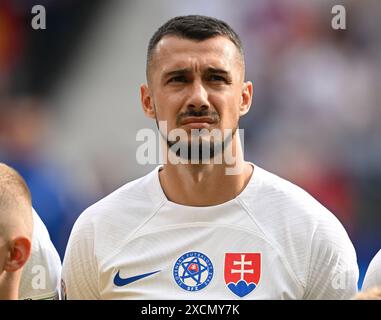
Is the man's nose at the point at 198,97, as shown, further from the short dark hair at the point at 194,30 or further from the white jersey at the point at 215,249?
the white jersey at the point at 215,249

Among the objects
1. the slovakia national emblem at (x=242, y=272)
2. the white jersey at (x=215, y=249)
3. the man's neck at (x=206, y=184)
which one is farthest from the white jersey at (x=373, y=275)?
the man's neck at (x=206, y=184)

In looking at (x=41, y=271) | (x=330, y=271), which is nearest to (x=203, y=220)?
(x=330, y=271)

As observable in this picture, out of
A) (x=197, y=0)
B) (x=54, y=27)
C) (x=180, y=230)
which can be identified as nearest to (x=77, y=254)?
(x=180, y=230)

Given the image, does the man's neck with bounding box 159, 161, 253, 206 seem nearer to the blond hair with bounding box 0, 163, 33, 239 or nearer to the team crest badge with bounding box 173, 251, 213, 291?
the team crest badge with bounding box 173, 251, 213, 291

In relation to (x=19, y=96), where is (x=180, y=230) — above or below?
below

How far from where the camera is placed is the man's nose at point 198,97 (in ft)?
5.47

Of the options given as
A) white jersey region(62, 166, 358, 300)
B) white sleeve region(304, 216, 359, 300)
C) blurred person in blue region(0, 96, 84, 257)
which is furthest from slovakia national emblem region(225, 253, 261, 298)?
blurred person in blue region(0, 96, 84, 257)

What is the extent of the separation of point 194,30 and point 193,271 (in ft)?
2.16

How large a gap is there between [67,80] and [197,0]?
47 centimetres

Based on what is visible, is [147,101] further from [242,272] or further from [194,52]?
[242,272]

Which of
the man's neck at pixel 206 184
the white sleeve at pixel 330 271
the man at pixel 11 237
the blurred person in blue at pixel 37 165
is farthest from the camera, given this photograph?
the blurred person in blue at pixel 37 165

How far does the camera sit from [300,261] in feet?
5.42

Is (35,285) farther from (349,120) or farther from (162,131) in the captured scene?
(349,120)

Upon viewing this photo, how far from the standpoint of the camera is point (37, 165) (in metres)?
1.90
